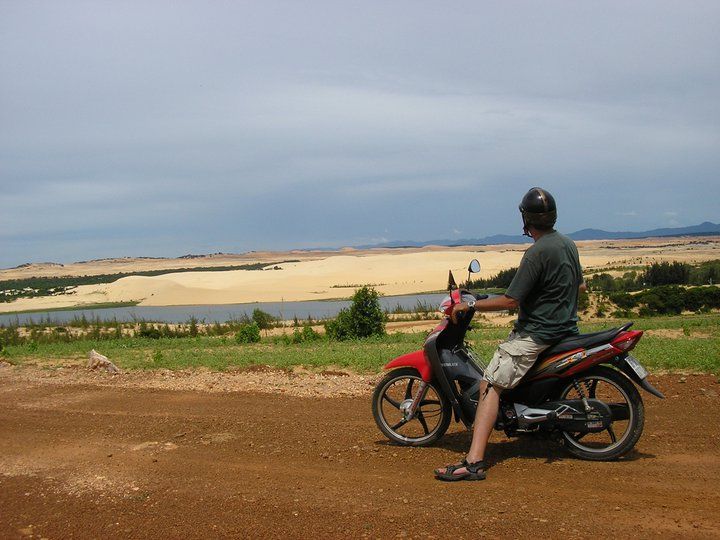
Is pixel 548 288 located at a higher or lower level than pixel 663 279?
higher

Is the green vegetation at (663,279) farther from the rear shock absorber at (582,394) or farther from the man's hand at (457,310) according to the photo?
the man's hand at (457,310)

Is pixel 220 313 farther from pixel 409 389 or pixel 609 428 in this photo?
pixel 609 428

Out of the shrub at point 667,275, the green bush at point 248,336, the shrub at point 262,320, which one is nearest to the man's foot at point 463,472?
the green bush at point 248,336

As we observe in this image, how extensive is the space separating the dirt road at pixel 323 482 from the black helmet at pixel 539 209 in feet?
6.24

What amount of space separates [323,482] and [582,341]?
227cm

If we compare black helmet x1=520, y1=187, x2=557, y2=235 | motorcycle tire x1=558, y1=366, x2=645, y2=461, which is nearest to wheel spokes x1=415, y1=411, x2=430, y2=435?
motorcycle tire x1=558, y1=366, x2=645, y2=461

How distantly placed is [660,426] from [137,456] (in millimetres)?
4764

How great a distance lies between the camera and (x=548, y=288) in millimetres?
5352

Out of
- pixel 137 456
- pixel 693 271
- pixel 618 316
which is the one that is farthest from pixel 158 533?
pixel 693 271

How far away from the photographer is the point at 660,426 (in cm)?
636

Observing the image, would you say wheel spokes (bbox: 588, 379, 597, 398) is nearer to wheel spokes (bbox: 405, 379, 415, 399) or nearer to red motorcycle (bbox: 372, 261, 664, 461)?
red motorcycle (bbox: 372, 261, 664, 461)

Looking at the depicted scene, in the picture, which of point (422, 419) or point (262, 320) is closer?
point (422, 419)

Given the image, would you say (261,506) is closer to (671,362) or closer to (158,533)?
(158,533)

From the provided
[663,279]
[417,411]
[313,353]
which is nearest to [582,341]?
[417,411]
